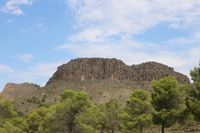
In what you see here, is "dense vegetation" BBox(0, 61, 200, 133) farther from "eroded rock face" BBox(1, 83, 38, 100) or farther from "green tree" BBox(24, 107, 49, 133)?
"eroded rock face" BBox(1, 83, 38, 100)

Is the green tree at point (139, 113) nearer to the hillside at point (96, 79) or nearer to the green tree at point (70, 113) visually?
the green tree at point (70, 113)

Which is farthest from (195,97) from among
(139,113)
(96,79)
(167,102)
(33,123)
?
(96,79)

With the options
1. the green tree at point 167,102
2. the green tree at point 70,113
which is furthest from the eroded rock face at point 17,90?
the green tree at point 167,102

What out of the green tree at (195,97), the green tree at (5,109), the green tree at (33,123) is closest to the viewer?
the green tree at (195,97)

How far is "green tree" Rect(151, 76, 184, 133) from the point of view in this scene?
26156 millimetres

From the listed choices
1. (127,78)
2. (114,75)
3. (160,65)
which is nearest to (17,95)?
(114,75)

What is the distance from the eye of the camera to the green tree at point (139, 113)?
30.4 metres

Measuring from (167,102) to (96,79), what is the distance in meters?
133

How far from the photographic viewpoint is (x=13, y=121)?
170ft

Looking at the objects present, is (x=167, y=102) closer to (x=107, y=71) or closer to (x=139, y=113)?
(x=139, y=113)

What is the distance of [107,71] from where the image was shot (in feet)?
549

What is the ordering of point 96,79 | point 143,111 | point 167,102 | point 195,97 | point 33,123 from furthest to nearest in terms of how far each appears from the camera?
point 96,79
point 33,123
point 143,111
point 167,102
point 195,97

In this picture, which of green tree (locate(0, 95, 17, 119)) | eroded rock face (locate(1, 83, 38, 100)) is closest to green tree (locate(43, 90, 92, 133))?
green tree (locate(0, 95, 17, 119))

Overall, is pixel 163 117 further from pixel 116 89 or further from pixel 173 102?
pixel 116 89
